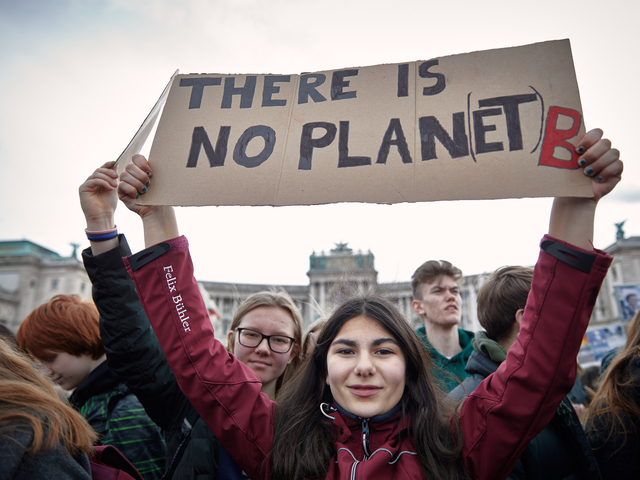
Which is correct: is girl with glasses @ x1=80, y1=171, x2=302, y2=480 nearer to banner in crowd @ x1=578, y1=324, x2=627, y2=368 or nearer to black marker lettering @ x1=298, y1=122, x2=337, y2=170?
black marker lettering @ x1=298, y1=122, x2=337, y2=170

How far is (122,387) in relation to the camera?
2807 mm

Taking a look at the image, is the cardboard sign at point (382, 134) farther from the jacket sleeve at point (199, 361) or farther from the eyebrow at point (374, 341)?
the eyebrow at point (374, 341)

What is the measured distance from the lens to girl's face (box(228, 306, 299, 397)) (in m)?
2.54

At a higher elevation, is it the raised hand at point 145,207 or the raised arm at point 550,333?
the raised hand at point 145,207

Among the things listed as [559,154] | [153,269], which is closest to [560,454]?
[559,154]

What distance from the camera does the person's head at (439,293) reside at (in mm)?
3900

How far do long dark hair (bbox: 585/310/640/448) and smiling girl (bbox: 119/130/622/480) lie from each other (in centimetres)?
96

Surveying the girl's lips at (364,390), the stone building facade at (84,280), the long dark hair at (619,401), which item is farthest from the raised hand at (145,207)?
the stone building facade at (84,280)

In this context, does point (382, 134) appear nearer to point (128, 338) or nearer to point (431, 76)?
point (431, 76)

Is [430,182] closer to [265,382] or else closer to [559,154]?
[559,154]

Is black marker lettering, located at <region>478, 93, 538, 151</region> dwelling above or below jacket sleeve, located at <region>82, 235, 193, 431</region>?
above

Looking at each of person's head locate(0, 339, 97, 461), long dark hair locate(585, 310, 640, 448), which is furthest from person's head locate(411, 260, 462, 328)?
person's head locate(0, 339, 97, 461)

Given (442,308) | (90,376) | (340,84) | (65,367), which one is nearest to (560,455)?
(442,308)

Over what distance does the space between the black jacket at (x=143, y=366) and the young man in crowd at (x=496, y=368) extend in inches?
54.5
